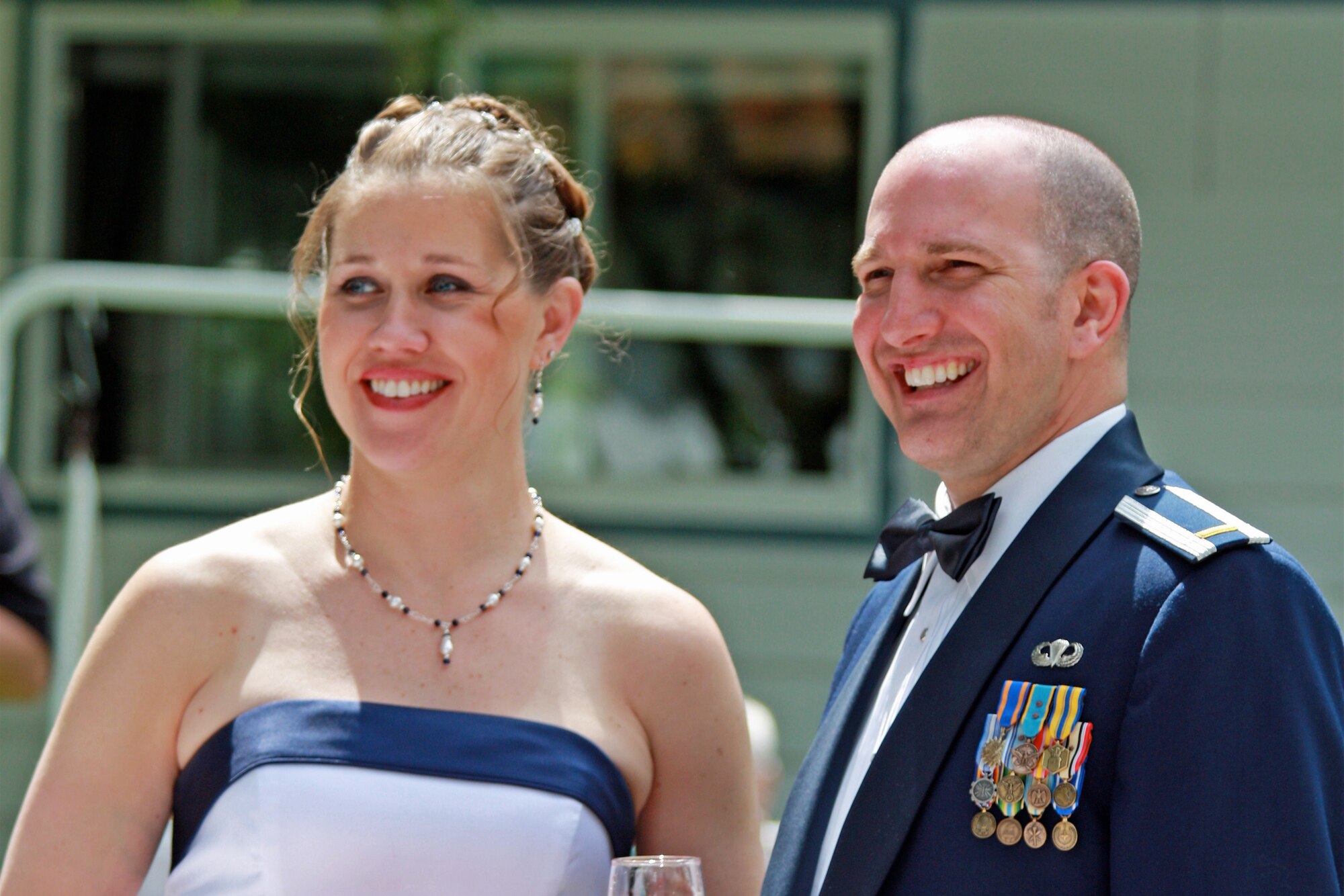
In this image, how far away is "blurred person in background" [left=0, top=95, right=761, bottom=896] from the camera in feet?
6.98

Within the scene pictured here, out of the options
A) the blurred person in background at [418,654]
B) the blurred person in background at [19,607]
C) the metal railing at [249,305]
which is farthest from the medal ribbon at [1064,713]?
the metal railing at [249,305]

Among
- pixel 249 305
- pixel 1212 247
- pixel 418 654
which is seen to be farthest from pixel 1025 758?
pixel 1212 247

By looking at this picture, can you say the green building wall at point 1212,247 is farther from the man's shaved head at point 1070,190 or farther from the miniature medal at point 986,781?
the miniature medal at point 986,781

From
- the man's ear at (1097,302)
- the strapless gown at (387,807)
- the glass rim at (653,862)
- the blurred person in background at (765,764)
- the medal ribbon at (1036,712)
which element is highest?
the man's ear at (1097,302)

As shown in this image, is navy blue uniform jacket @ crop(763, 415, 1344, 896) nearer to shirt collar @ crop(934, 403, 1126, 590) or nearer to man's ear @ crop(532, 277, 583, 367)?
shirt collar @ crop(934, 403, 1126, 590)

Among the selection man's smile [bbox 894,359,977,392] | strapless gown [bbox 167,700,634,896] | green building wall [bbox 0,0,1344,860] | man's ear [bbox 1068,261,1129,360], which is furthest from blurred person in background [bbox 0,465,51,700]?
green building wall [bbox 0,0,1344,860]

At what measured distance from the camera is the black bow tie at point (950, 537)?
1.90 meters

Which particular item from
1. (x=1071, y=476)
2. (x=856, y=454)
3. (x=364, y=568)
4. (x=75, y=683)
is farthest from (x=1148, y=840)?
(x=856, y=454)

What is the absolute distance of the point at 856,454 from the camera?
5965mm

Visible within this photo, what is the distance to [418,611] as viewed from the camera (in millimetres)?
2334

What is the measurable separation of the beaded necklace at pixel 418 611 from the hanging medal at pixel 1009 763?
0.90 metres

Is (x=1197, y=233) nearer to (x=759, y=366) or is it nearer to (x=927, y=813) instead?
(x=759, y=366)

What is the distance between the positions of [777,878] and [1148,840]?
21.7 inches

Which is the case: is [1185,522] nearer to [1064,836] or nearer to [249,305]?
[1064,836]
